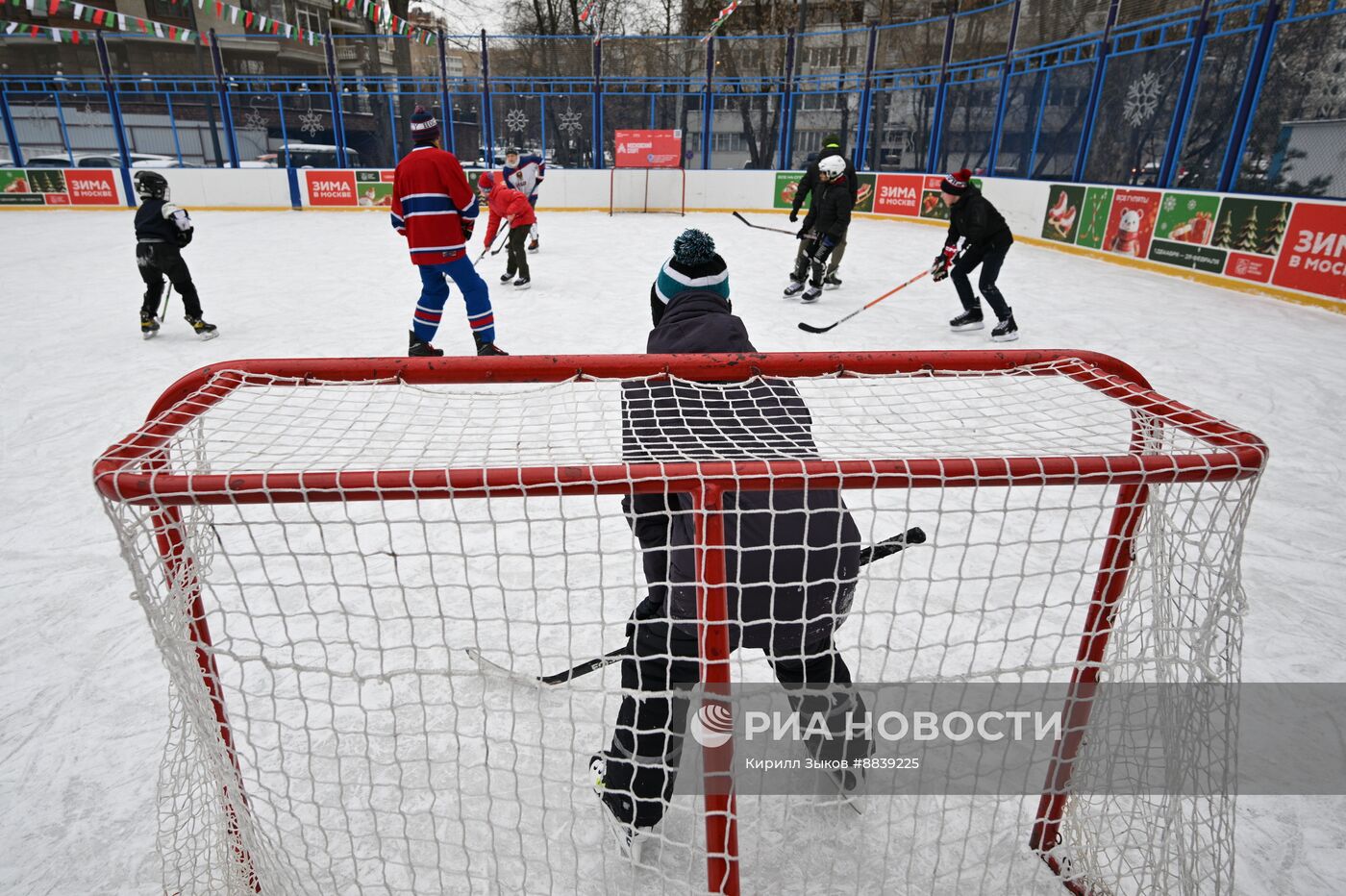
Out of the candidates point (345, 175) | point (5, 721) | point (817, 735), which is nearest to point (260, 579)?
point (5, 721)

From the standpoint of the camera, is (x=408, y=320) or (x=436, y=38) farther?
(x=436, y=38)

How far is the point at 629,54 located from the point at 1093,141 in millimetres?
9321

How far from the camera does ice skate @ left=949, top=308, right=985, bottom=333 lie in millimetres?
5832

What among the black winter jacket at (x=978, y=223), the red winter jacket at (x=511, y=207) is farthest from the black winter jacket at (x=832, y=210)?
the red winter jacket at (x=511, y=207)

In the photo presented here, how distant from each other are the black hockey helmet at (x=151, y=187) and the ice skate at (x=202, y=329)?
84 centimetres

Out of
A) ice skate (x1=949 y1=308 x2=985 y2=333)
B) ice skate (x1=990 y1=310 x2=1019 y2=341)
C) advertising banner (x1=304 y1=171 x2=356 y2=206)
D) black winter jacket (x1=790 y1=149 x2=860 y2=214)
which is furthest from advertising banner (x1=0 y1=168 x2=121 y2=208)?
ice skate (x1=990 y1=310 x2=1019 y2=341)

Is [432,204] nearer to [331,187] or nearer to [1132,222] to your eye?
[1132,222]

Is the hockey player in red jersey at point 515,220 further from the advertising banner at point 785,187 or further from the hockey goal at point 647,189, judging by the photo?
the advertising banner at point 785,187

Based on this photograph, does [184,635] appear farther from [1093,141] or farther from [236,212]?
[236,212]

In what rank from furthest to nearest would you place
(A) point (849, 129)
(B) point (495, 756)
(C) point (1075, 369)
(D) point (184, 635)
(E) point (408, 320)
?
(A) point (849, 129) < (E) point (408, 320) < (B) point (495, 756) < (C) point (1075, 369) < (D) point (184, 635)

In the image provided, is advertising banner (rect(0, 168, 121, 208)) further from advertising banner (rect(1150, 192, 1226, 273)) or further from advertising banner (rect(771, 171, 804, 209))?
advertising banner (rect(1150, 192, 1226, 273))

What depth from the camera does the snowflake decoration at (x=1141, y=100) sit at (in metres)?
8.68

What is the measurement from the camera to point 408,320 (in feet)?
19.3

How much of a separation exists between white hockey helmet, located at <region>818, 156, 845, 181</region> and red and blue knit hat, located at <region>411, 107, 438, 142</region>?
3.45m
